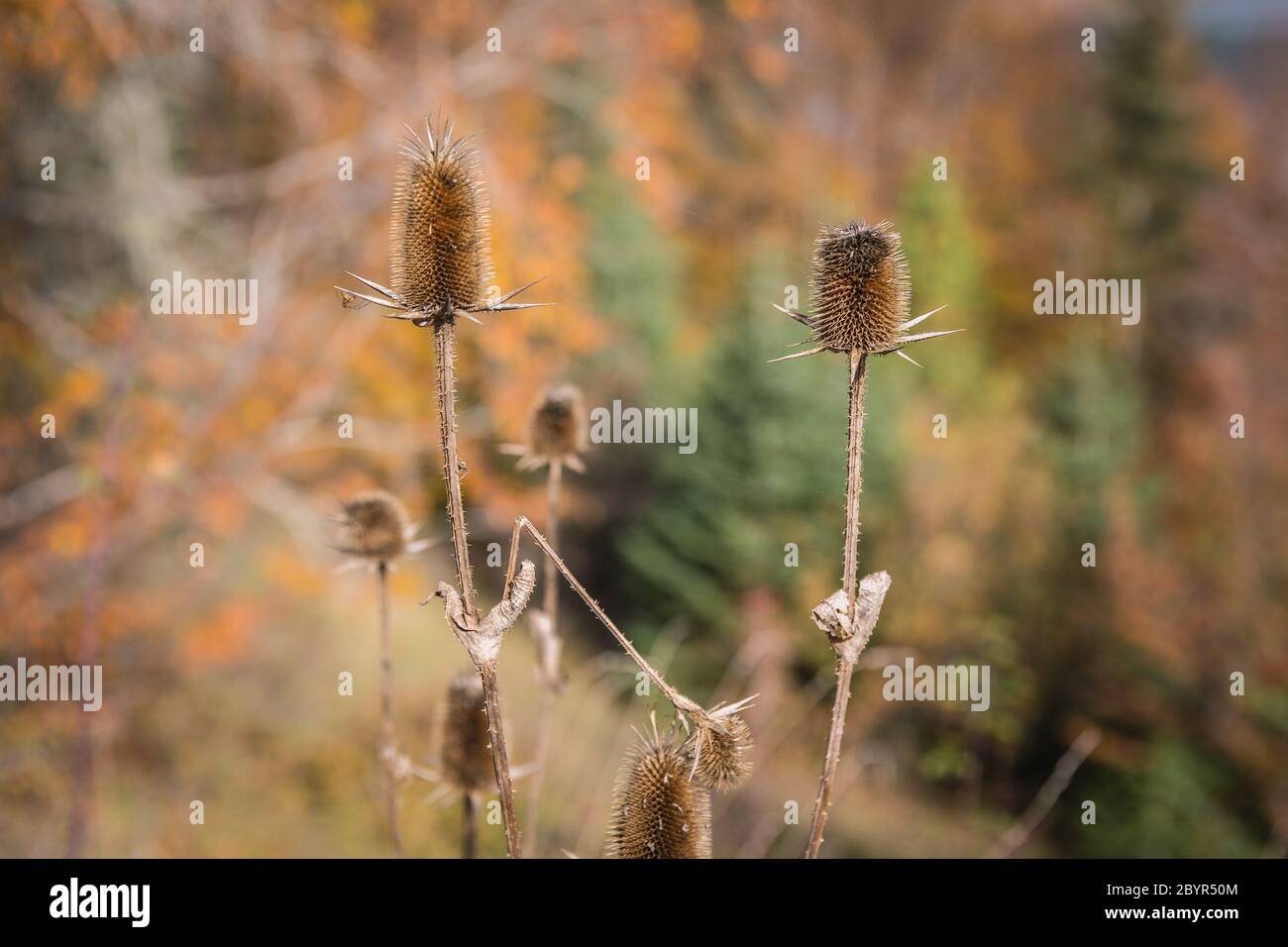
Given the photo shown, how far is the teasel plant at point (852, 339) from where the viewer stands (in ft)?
6.89

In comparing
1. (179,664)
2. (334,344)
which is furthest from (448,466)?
(179,664)

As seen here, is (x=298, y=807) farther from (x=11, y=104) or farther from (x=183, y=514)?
(x=11, y=104)

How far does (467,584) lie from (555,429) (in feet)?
4.50

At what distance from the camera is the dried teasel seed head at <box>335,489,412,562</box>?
9.75 ft

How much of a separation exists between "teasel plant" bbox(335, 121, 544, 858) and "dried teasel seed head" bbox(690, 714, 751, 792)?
388mm

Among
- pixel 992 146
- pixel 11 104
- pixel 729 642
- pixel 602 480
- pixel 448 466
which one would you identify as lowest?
pixel 729 642

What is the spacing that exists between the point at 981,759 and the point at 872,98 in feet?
77.6

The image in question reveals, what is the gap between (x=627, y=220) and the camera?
1022 inches

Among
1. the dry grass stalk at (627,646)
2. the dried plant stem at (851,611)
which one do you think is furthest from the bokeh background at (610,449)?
the dry grass stalk at (627,646)
